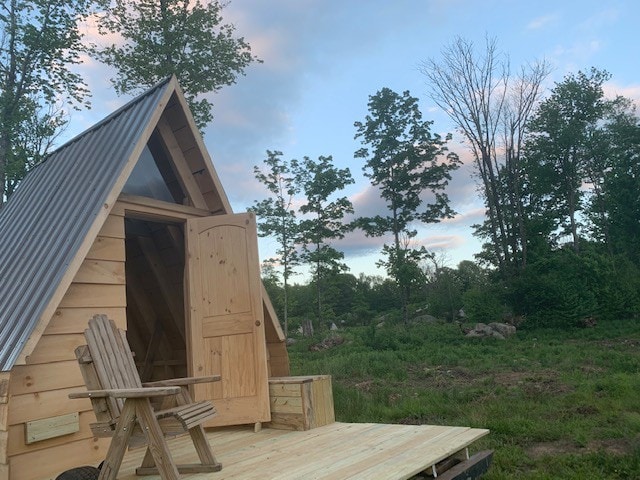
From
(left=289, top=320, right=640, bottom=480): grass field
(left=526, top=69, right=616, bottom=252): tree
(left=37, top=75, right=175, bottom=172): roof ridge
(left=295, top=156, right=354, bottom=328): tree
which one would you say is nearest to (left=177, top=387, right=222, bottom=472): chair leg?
(left=289, top=320, right=640, bottom=480): grass field

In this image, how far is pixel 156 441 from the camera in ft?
9.20

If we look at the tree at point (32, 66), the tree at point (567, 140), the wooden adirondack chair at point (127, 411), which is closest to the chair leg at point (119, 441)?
the wooden adirondack chair at point (127, 411)

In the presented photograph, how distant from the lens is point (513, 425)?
588 cm

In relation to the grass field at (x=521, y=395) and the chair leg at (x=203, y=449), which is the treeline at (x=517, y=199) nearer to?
the grass field at (x=521, y=395)

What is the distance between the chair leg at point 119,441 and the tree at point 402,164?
1867 centimetres

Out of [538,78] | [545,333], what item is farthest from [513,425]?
[538,78]

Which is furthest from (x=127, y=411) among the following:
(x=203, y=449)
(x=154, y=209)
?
(x=154, y=209)

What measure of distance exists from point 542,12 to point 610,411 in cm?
707

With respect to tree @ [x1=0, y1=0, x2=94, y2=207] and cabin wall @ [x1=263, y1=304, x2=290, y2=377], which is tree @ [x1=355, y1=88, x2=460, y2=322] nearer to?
tree @ [x1=0, y1=0, x2=94, y2=207]

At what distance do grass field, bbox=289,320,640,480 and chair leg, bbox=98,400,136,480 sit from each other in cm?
325

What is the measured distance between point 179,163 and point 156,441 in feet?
9.96

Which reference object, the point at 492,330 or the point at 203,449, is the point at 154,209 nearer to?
the point at 203,449

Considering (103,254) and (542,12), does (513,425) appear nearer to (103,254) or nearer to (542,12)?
(103,254)

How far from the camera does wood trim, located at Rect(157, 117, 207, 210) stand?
5094mm
